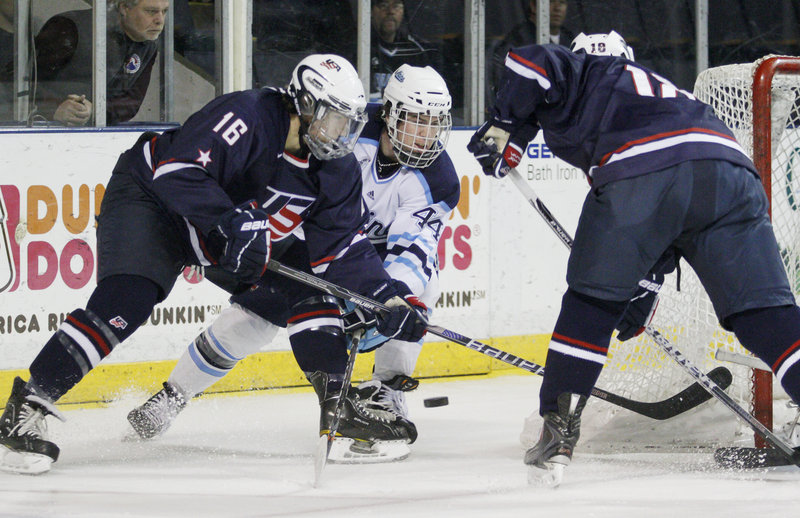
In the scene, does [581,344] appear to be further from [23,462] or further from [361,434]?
[23,462]

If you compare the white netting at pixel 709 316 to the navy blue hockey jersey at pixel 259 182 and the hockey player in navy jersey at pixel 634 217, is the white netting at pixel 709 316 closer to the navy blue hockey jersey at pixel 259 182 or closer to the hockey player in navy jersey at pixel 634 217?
the hockey player in navy jersey at pixel 634 217

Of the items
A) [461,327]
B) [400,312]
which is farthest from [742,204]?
[461,327]

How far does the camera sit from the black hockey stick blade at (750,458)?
2.93 meters

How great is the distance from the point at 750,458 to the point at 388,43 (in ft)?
7.44

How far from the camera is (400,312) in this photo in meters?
2.98

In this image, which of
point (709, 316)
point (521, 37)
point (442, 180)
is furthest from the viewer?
point (521, 37)

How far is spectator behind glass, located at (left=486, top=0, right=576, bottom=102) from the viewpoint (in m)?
4.88

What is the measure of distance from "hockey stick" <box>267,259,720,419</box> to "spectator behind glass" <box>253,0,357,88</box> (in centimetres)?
153

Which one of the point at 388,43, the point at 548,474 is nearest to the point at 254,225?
the point at 548,474

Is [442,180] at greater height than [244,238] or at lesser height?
greater

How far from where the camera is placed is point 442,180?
3.46 m

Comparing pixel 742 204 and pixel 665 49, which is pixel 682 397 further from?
pixel 665 49

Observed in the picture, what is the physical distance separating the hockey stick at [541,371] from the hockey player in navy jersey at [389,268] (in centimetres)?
5

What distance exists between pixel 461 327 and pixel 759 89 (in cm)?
177
